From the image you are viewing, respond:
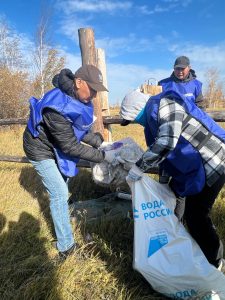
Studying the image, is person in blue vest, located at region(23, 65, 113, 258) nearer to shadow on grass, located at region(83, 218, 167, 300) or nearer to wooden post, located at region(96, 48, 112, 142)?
shadow on grass, located at region(83, 218, 167, 300)

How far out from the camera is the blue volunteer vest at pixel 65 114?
9.62ft

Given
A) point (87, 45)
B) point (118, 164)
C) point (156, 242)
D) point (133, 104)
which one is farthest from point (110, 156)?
point (87, 45)

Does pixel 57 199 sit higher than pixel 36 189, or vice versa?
pixel 57 199

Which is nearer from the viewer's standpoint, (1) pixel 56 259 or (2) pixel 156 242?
(2) pixel 156 242

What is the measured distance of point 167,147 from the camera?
7.89 feet

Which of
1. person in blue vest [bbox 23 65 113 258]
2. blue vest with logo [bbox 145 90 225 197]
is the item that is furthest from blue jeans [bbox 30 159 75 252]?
blue vest with logo [bbox 145 90 225 197]

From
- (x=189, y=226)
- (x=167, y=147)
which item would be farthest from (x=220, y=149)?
(x=189, y=226)

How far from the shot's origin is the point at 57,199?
318cm

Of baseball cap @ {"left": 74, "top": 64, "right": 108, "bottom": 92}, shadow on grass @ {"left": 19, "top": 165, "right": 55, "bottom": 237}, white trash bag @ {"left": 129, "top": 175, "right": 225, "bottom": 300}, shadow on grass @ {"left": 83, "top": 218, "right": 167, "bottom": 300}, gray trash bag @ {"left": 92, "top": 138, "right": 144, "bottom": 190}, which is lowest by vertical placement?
shadow on grass @ {"left": 83, "top": 218, "right": 167, "bottom": 300}

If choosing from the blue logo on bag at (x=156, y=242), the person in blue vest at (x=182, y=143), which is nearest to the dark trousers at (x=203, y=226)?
the person in blue vest at (x=182, y=143)

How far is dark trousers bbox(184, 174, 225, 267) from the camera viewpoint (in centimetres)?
272

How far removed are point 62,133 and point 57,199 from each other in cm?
65

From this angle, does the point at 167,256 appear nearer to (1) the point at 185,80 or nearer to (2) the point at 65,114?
(2) the point at 65,114

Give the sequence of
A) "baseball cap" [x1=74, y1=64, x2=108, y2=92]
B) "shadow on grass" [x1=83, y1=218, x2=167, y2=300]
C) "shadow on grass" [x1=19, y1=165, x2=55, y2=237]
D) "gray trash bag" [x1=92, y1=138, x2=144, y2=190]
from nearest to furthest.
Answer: "shadow on grass" [x1=83, y1=218, x2=167, y2=300]
"baseball cap" [x1=74, y1=64, x2=108, y2=92]
"gray trash bag" [x1=92, y1=138, x2=144, y2=190]
"shadow on grass" [x1=19, y1=165, x2=55, y2=237]
